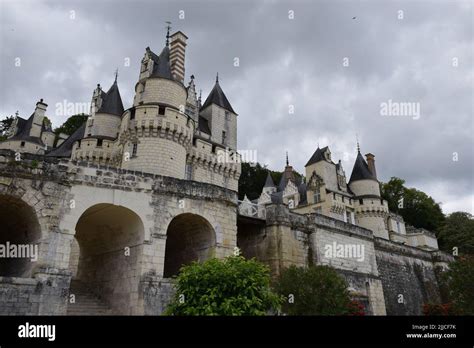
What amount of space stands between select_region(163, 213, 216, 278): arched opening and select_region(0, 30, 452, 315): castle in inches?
2.5

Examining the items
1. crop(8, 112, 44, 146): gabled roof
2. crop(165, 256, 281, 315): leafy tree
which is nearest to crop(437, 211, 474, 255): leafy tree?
crop(165, 256, 281, 315): leafy tree

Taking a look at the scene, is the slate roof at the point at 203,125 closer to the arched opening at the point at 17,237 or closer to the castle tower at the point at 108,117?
the castle tower at the point at 108,117

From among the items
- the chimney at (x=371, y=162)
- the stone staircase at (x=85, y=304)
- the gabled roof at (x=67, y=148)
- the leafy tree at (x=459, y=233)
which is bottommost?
the stone staircase at (x=85, y=304)

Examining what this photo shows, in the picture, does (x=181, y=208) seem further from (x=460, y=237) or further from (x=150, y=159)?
(x=460, y=237)

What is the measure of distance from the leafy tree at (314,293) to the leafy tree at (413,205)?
142 ft

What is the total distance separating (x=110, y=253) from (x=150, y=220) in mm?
3225

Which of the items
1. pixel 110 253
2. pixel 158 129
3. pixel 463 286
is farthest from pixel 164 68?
pixel 463 286

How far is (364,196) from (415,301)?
13.2 meters

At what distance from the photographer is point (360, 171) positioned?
41656 mm

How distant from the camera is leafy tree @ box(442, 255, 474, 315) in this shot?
53.8ft

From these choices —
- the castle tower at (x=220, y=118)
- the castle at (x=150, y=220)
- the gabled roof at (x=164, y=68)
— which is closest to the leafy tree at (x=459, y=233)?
the castle at (x=150, y=220)

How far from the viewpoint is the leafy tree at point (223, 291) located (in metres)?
8.94
